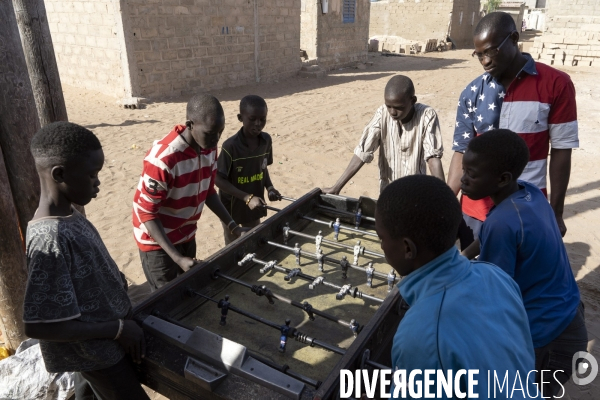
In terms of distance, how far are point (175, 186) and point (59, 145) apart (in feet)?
3.48

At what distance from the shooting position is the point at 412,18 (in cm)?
2811

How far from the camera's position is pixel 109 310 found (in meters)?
1.97

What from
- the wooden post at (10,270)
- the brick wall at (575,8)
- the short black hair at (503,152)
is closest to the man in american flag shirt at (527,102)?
the short black hair at (503,152)

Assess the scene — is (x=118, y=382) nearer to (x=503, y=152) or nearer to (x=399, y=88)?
(x=503, y=152)

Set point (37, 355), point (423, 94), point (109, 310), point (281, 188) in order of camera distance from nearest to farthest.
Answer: point (109, 310)
point (37, 355)
point (281, 188)
point (423, 94)

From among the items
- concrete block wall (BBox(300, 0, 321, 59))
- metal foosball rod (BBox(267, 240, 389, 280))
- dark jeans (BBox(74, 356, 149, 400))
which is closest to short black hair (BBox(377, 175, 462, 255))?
metal foosball rod (BBox(267, 240, 389, 280))

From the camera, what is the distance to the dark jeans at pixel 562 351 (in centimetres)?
224

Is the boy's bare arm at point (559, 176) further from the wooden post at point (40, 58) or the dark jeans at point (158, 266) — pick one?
the wooden post at point (40, 58)

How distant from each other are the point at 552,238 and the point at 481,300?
897 mm

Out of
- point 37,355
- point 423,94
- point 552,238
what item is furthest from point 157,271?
point 423,94

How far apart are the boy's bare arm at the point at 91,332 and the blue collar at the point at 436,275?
1.23 m

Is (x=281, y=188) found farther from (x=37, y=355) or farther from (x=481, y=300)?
(x=481, y=300)

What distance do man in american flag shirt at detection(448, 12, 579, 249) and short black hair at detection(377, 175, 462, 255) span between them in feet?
5.90

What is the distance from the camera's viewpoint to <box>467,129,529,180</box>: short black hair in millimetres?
2170
